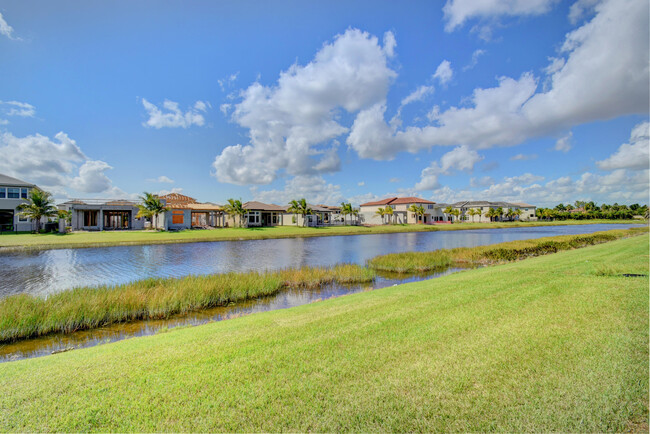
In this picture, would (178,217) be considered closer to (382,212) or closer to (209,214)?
(209,214)

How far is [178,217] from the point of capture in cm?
4812

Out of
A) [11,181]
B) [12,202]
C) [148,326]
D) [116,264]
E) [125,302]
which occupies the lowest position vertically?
[148,326]

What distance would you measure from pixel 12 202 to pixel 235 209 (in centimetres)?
2794

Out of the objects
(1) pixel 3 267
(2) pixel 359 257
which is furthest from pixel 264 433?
(1) pixel 3 267

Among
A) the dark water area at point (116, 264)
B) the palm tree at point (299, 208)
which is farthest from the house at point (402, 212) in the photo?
the dark water area at point (116, 264)

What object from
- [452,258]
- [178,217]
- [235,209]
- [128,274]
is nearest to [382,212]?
[235,209]

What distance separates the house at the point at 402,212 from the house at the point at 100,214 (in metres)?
56.0

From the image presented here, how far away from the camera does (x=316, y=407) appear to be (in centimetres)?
305

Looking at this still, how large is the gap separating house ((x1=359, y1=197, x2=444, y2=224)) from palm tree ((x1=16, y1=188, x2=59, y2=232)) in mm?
65499

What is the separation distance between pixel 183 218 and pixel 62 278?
35.0 m

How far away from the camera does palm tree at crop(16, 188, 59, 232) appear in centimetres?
3447

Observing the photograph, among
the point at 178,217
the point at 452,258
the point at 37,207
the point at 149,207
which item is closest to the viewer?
the point at 452,258

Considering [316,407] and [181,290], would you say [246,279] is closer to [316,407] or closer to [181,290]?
[181,290]

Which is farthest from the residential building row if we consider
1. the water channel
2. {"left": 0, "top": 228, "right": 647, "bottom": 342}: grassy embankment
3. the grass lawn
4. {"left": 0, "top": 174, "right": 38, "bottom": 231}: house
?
the grass lawn
